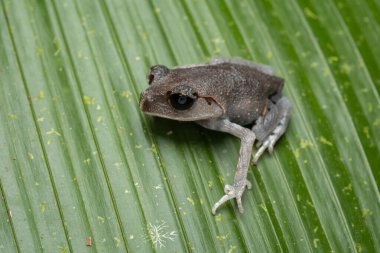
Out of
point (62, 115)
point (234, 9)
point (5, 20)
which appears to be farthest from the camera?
point (234, 9)

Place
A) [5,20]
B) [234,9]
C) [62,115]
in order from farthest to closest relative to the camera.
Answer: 1. [234,9]
2. [5,20]
3. [62,115]

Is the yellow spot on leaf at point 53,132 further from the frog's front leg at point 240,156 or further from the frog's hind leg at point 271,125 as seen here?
the frog's hind leg at point 271,125

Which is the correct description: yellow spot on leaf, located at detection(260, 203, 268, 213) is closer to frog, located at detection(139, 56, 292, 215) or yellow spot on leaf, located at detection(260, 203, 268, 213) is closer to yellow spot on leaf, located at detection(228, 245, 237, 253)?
frog, located at detection(139, 56, 292, 215)

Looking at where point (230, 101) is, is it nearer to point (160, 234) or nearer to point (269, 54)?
point (269, 54)

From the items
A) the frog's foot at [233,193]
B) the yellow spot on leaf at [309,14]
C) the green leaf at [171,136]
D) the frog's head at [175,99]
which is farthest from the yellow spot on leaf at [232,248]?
the yellow spot on leaf at [309,14]

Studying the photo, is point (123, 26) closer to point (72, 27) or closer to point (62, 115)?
point (72, 27)

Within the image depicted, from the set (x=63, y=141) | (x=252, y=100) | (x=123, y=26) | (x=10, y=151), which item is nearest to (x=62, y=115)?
(x=63, y=141)
